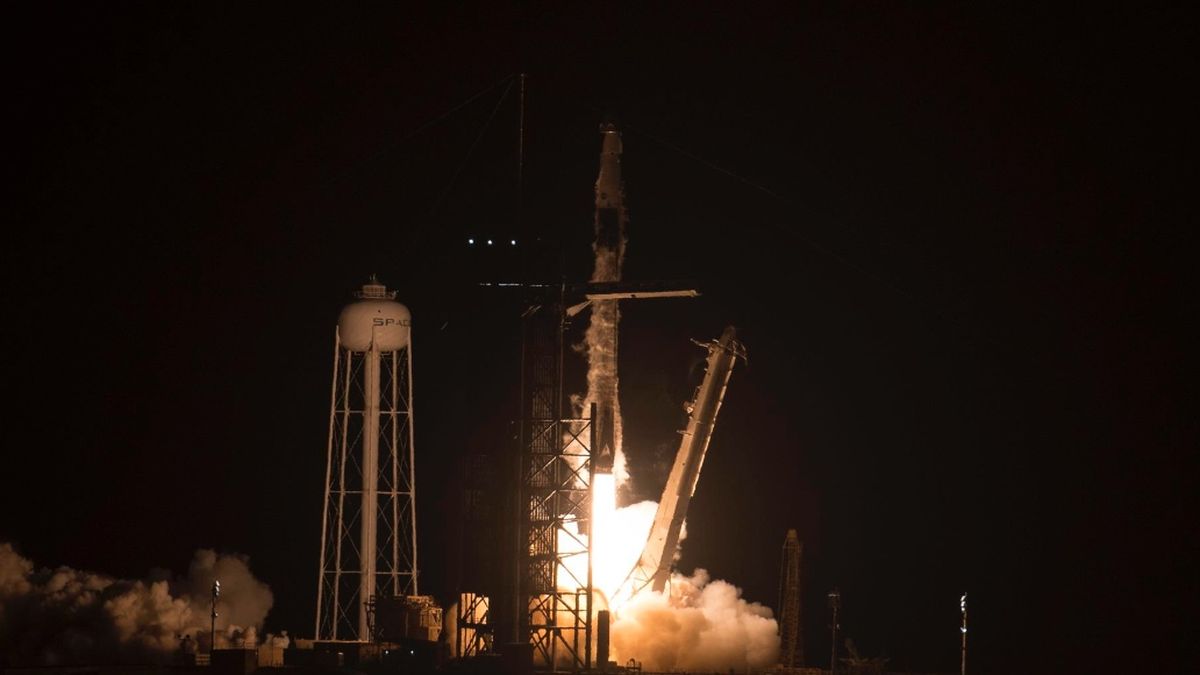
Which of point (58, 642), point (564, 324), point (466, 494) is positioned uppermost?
point (564, 324)

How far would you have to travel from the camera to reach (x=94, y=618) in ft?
224

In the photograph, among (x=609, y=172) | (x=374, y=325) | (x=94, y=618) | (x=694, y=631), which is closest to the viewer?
(x=374, y=325)

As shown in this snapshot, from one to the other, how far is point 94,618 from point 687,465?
706 inches

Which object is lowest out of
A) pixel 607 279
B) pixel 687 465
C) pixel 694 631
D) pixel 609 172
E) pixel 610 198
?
pixel 694 631

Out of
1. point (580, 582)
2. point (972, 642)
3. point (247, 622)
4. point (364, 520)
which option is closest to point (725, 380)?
point (580, 582)

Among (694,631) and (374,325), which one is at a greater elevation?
(374,325)

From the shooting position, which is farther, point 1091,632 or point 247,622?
point 1091,632

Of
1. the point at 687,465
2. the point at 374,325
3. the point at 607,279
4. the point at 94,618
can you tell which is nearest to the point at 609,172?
the point at 607,279

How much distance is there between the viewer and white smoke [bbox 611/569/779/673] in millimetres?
68062

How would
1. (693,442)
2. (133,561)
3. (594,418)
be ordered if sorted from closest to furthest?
(594,418) → (693,442) → (133,561)

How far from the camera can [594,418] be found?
203ft

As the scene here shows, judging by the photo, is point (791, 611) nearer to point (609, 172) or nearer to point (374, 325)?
point (609, 172)

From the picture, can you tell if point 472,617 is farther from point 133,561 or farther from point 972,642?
point 972,642

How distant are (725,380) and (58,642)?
20942mm
